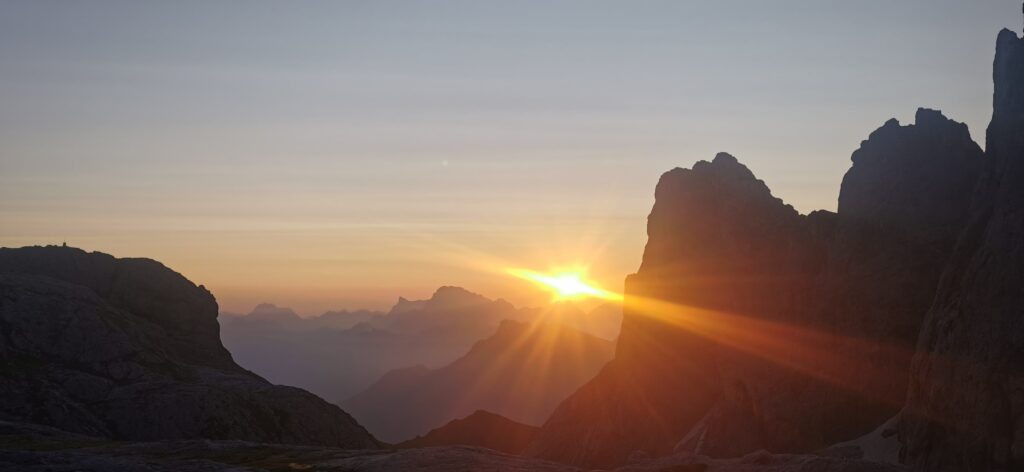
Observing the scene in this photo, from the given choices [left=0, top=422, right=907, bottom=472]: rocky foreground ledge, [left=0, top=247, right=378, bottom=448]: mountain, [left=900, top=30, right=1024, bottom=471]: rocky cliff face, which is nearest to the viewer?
[left=0, top=422, right=907, bottom=472]: rocky foreground ledge

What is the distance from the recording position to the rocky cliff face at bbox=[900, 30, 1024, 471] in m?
135

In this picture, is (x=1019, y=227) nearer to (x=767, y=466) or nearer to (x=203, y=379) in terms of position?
(x=767, y=466)

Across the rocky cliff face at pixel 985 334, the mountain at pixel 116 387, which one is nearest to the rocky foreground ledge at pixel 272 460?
the mountain at pixel 116 387

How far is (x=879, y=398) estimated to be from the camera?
652 ft

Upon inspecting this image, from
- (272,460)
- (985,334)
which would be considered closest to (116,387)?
(272,460)

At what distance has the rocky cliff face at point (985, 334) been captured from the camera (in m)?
135

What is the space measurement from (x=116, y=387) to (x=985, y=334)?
540 ft

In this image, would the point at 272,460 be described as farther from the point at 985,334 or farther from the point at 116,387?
the point at 985,334

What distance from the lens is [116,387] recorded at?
15588 centimetres

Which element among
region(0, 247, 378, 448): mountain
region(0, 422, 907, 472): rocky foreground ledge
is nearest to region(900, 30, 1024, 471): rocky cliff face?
region(0, 422, 907, 472): rocky foreground ledge

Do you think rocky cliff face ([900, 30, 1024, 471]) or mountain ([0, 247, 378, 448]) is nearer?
rocky cliff face ([900, 30, 1024, 471])

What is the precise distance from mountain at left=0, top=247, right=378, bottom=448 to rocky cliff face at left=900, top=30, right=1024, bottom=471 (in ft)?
390

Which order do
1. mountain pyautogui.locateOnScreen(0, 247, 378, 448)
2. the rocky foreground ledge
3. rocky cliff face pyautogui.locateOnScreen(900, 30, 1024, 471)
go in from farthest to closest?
1. mountain pyautogui.locateOnScreen(0, 247, 378, 448)
2. rocky cliff face pyautogui.locateOnScreen(900, 30, 1024, 471)
3. the rocky foreground ledge

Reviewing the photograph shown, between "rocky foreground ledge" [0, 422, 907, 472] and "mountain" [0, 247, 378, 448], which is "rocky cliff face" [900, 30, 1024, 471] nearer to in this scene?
"rocky foreground ledge" [0, 422, 907, 472]
